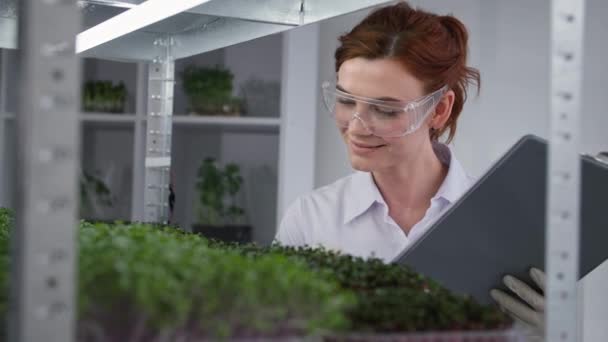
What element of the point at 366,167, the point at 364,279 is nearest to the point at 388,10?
the point at 366,167

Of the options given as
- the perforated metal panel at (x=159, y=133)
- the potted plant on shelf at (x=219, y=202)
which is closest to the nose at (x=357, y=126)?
the perforated metal panel at (x=159, y=133)

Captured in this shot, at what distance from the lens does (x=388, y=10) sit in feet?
7.48

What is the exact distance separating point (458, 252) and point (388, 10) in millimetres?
871

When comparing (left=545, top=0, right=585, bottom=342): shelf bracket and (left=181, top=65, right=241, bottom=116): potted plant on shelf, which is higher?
(left=181, top=65, right=241, bottom=116): potted plant on shelf

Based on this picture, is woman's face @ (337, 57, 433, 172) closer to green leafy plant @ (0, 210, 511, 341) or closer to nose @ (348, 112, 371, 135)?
nose @ (348, 112, 371, 135)

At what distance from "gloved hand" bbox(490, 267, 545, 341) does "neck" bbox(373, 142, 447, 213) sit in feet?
1.77

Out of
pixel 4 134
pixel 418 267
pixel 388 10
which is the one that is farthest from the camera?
pixel 4 134

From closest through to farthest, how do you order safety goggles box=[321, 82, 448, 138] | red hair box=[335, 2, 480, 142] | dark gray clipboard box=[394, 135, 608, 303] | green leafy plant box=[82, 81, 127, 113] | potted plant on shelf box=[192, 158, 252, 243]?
dark gray clipboard box=[394, 135, 608, 303] < safety goggles box=[321, 82, 448, 138] < red hair box=[335, 2, 480, 142] < green leafy plant box=[82, 81, 127, 113] < potted plant on shelf box=[192, 158, 252, 243]

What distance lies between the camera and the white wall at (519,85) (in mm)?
3791

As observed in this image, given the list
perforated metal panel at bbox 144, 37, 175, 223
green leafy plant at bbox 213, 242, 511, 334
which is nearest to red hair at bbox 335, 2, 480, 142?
perforated metal panel at bbox 144, 37, 175, 223

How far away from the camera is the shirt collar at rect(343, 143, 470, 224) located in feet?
7.72

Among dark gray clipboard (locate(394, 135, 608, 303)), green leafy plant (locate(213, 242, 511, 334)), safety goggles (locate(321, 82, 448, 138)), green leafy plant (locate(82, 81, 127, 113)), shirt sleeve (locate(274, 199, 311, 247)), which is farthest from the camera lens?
green leafy plant (locate(82, 81, 127, 113))

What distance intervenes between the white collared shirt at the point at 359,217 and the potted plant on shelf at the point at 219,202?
246 centimetres

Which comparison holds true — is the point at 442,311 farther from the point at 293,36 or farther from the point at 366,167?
the point at 293,36
